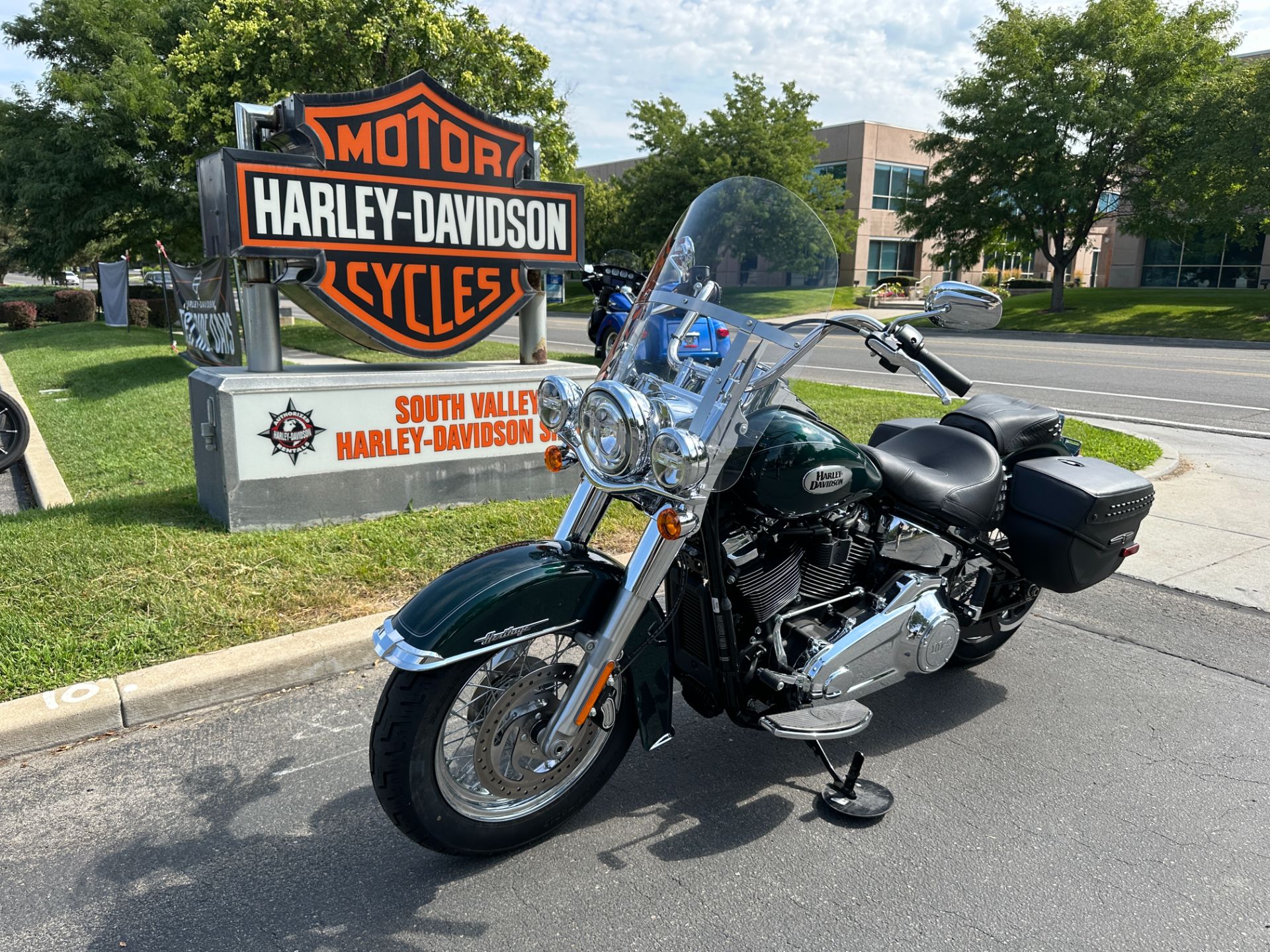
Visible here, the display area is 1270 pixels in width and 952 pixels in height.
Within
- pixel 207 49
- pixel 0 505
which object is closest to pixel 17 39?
pixel 207 49

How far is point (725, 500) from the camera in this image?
109 inches

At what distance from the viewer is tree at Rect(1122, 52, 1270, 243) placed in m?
23.8

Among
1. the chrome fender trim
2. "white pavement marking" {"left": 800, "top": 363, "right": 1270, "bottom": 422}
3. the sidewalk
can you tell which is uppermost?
the chrome fender trim

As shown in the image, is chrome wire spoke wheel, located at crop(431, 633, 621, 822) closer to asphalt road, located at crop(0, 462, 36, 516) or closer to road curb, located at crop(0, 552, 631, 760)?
road curb, located at crop(0, 552, 631, 760)

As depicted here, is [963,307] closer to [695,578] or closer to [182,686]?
[695,578]

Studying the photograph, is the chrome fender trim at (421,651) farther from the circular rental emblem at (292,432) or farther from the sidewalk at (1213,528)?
the sidewalk at (1213,528)

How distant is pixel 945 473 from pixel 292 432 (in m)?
3.50

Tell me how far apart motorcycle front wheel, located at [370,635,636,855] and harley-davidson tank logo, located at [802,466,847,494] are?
83 cm

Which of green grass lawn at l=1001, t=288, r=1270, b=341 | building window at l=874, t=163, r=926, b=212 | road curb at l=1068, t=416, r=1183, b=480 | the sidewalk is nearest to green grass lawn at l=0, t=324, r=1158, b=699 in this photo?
the sidewalk

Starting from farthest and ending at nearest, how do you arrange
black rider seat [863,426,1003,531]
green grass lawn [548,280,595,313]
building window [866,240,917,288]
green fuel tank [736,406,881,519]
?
building window [866,240,917,288] → green grass lawn [548,280,595,313] → black rider seat [863,426,1003,531] → green fuel tank [736,406,881,519]

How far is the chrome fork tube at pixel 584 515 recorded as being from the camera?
2799mm

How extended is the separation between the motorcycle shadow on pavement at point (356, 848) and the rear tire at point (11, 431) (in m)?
5.39

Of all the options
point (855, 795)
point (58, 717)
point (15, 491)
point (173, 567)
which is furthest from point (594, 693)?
point (15, 491)

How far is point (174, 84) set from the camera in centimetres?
2005
